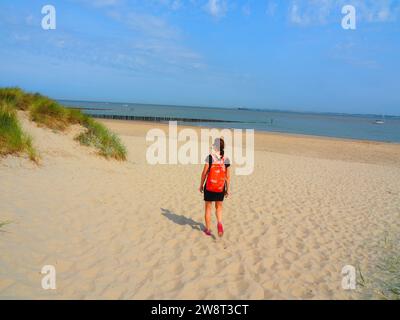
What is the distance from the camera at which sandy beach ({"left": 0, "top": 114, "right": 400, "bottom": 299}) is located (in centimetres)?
392

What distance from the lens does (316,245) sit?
5461 mm

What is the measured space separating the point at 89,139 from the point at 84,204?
5.47 meters

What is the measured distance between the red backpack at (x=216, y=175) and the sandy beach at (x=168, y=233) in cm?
94

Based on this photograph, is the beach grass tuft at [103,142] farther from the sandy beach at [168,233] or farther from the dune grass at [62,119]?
the sandy beach at [168,233]

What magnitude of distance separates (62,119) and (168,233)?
8888 mm

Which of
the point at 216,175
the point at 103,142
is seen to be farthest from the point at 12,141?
the point at 216,175

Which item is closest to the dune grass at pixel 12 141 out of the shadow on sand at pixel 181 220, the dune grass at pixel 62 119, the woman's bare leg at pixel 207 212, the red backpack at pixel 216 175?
the dune grass at pixel 62 119

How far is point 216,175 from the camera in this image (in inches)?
204

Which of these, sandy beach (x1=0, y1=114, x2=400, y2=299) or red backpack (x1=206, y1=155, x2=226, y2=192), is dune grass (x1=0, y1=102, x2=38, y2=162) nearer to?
sandy beach (x1=0, y1=114, x2=400, y2=299)

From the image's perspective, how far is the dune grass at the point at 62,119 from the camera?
37.4 ft

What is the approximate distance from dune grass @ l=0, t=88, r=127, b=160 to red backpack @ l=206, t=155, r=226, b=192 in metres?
6.76
